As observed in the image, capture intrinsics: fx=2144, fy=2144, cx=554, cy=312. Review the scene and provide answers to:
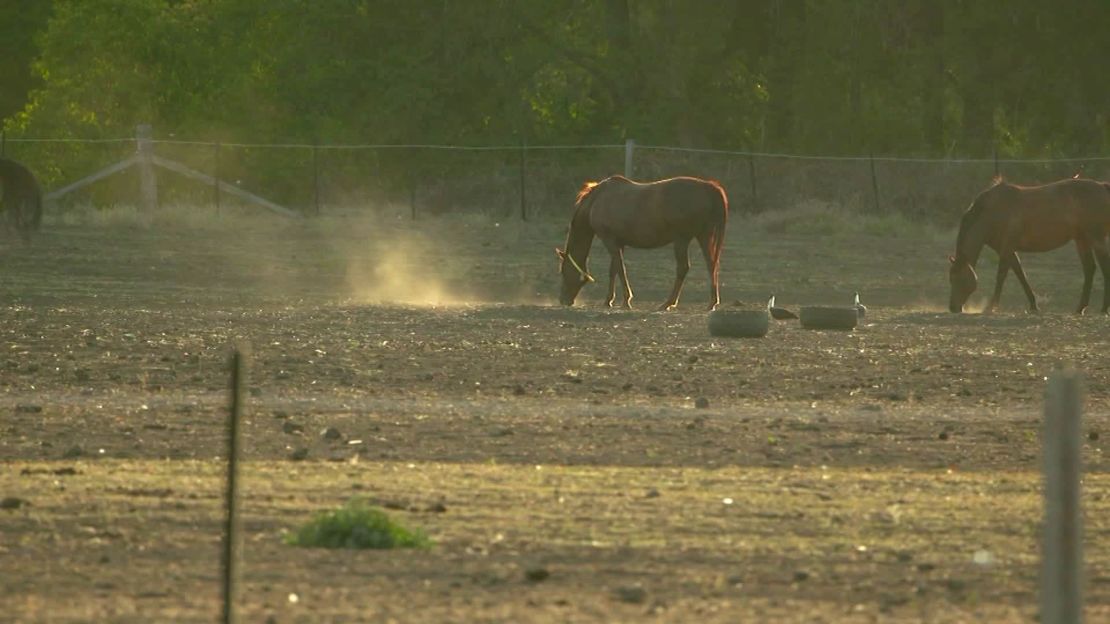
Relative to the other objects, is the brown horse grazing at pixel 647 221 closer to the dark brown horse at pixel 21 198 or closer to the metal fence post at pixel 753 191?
the dark brown horse at pixel 21 198

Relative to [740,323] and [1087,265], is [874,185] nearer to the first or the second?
[1087,265]

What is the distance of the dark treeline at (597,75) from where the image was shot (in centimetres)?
5322

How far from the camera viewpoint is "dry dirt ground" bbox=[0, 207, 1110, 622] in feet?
29.6

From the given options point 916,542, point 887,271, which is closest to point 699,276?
point 887,271

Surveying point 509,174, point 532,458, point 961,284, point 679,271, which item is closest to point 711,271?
point 679,271

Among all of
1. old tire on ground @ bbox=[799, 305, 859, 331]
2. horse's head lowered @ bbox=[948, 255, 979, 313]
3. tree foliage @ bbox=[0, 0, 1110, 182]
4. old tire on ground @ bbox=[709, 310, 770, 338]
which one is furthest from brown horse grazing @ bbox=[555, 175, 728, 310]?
tree foliage @ bbox=[0, 0, 1110, 182]

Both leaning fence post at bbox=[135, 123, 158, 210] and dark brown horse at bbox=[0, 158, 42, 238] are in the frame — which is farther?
leaning fence post at bbox=[135, 123, 158, 210]

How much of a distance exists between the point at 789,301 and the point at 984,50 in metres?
23.6

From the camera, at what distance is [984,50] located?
52688mm

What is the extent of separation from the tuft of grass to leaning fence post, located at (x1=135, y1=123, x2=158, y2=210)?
32973mm

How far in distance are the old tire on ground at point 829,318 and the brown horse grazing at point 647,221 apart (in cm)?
494

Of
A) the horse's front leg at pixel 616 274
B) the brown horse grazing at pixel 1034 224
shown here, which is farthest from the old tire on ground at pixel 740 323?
the brown horse grazing at pixel 1034 224

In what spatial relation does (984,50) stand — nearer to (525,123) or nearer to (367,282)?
(525,123)

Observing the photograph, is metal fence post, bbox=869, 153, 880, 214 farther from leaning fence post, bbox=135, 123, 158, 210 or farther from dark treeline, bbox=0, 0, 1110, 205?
leaning fence post, bbox=135, 123, 158, 210
